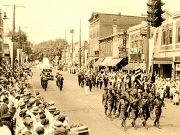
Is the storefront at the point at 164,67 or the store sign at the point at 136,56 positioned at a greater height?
the store sign at the point at 136,56

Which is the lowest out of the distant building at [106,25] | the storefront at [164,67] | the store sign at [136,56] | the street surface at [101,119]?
the street surface at [101,119]

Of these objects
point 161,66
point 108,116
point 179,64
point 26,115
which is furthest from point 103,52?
point 26,115

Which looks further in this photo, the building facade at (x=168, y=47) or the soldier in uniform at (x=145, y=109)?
the building facade at (x=168, y=47)

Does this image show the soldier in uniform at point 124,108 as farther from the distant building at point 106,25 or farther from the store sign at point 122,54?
the distant building at point 106,25

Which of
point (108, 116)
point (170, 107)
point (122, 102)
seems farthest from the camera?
point (170, 107)

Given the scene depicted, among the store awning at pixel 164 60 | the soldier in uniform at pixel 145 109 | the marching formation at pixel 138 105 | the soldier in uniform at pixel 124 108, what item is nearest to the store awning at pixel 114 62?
the store awning at pixel 164 60

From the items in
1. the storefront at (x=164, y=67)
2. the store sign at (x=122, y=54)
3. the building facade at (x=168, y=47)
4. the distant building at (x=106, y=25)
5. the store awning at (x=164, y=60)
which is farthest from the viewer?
the distant building at (x=106, y=25)

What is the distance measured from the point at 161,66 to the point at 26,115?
27.9 meters

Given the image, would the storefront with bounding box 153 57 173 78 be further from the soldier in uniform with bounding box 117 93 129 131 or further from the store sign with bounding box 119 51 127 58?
the soldier in uniform with bounding box 117 93 129 131

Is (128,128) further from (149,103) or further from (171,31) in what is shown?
(171,31)

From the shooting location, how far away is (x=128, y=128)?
1529 cm

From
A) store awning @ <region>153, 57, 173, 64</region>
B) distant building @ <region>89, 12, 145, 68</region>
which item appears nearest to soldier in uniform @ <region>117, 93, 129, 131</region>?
store awning @ <region>153, 57, 173, 64</region>

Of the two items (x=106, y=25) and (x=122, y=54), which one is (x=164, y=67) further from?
(x=106, y=25)

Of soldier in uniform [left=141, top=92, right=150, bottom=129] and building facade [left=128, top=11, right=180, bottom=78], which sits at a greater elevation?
building facade [left=128, top=11, right=180, bottom=78]
